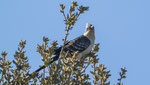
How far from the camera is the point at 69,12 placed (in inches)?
274

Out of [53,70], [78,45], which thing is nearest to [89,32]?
[78,45]

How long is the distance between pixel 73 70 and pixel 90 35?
561cm

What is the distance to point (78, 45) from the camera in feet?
35.4

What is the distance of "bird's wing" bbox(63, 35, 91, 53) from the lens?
10353 mm

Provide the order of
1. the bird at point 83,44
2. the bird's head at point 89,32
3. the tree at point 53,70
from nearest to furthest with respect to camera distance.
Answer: the tree at point 53,70 < the bird at point 83,44 < the bird's head at point 89,32

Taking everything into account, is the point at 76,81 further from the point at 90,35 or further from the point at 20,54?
the point at 90,35

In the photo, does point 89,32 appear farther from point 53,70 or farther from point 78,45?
point 53,70

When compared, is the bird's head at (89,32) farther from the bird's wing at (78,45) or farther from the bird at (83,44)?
the bird's wing at (78,45)

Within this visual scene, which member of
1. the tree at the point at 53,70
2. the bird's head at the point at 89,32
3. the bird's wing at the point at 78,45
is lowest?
the tree at the point at 53,70

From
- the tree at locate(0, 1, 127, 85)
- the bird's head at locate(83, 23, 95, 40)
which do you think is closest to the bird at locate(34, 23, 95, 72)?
the bird's head at locate(83, 23, 95, 40)

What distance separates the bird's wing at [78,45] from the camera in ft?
34.0

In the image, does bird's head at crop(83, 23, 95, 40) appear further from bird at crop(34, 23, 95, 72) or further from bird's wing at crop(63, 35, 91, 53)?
bird's wing at crop(63, 35, 91, 53)

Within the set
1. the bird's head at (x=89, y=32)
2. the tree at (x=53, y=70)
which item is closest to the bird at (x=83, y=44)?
the bird's head at (x=89, y=32)

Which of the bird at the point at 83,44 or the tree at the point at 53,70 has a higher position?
the bird at the point at 83,44
